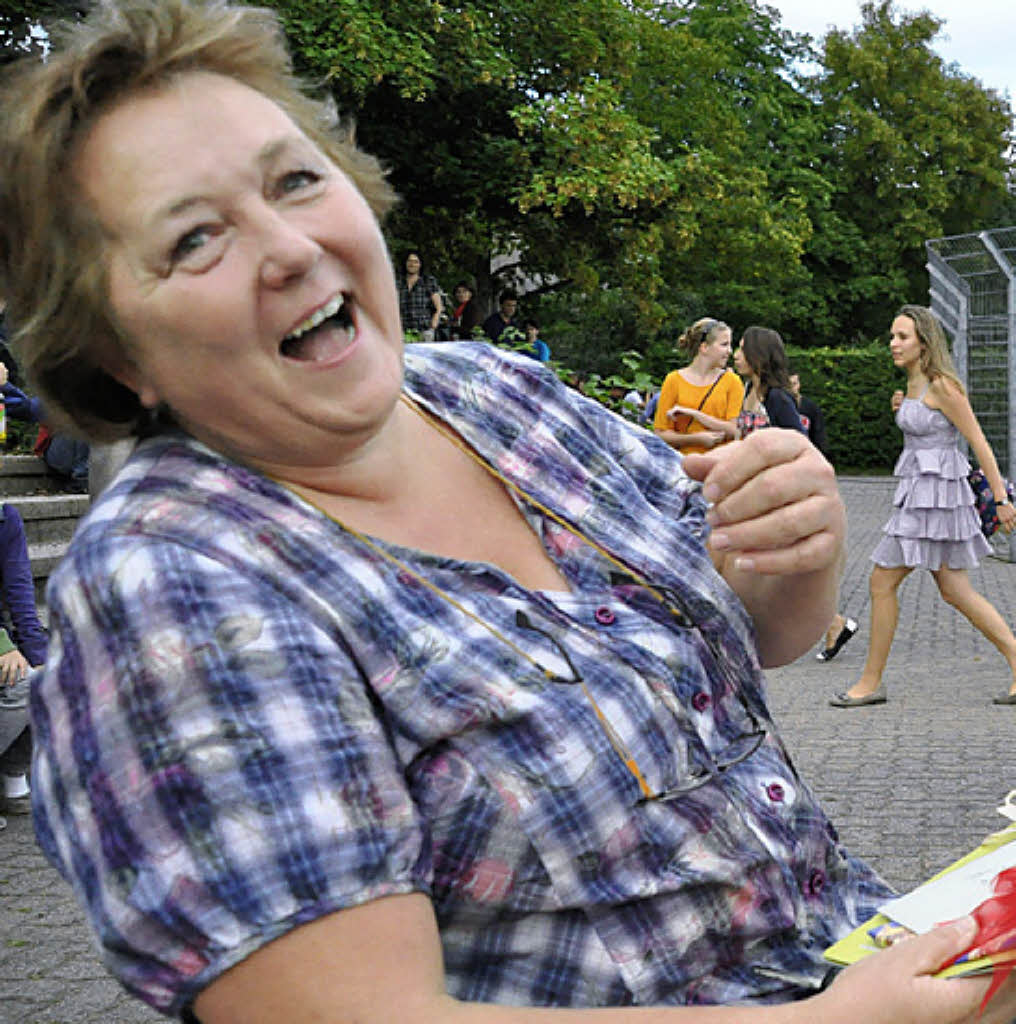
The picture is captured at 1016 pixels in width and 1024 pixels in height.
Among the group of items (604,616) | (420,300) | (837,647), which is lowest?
(837,647)

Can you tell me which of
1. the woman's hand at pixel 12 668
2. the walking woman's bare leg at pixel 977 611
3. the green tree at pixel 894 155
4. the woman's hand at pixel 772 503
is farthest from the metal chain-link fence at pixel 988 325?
the green tree at pixel 894 155

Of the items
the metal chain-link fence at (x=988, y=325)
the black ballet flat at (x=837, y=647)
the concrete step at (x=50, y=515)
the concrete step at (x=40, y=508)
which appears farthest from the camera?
the metal chain-link fence at (x=988, y=325)

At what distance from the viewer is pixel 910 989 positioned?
1.32 metres

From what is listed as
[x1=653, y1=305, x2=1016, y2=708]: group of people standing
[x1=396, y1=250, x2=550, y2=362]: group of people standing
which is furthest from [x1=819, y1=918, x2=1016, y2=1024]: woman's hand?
[x1=396, y1=250, x2=550, y2=362]: group of people standing

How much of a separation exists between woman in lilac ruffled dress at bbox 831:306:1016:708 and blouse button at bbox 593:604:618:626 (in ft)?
21.2

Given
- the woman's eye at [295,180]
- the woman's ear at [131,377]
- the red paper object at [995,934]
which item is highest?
the woman's eye at [295,180]

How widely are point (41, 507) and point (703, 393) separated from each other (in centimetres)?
477

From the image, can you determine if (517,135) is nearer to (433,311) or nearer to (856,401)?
(433,311)

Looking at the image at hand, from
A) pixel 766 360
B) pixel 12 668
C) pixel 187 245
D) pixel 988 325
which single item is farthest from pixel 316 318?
pixel 988 325

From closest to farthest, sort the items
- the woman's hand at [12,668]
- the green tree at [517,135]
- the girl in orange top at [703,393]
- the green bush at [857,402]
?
the woman's hand at [12,668]
the girl in orange top at [703,393]
the green tree at [517,135]
the green bush at [857,402]

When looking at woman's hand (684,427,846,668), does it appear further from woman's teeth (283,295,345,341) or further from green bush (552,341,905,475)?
green bush (552,341,905,475)

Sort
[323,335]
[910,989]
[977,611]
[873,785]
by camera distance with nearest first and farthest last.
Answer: [910,989], [323,335], [873,785], [977,611]

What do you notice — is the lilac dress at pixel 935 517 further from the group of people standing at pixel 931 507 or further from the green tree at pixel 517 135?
the green tree at pixel 517 135

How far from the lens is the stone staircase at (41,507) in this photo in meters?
9.85
